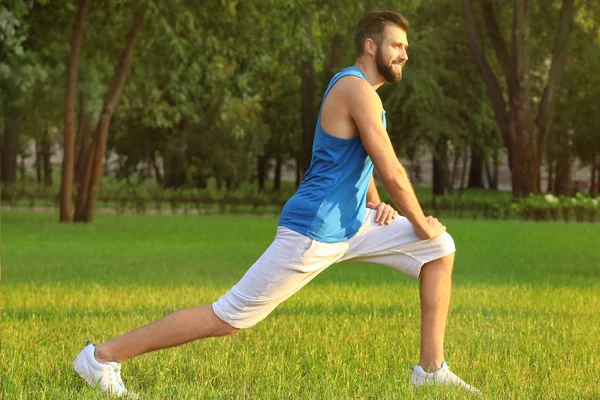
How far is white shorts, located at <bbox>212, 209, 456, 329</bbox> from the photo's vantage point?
5578mm

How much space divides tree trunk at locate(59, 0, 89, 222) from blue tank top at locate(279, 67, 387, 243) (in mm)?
24938

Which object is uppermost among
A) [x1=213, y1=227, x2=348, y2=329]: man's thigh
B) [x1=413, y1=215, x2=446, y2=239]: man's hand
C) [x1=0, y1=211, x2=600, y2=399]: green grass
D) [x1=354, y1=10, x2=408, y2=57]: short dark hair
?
[x1=354, y1=10, x2=408, y2=57]: short dark hair

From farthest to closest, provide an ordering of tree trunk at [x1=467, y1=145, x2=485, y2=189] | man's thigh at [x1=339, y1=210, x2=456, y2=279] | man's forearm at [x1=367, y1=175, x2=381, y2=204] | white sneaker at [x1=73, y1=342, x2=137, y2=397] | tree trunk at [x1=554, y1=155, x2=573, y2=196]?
tree trunk at [x1=467, y1=145, x2=485, y2=189], tree trunk at [x1=554, y1=155, x2=573, y2=196], man's forearm at [x1=367, y1=175, x2=381, y2=204], man's thigh at [x1=339, y1=210, x2=456, y2=279], white sneaker at [x1=73, y1=342, x2=137, y2=397]

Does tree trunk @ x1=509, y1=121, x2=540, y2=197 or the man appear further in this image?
tree trunk @ x1=509, y1=121, x2=540, y2=197

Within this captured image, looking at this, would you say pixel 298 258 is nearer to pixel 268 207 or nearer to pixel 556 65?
pixel 556 65

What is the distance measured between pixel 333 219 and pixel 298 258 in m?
0.26

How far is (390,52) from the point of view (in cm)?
→ 564

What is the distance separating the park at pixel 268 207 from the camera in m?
7.14

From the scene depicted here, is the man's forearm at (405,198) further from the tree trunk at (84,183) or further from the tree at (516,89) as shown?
the tree at (516,89)

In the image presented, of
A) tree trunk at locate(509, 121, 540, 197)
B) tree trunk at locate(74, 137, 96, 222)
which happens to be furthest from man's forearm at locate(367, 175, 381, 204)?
tree trunk at locate(509, 121, 540, 197)

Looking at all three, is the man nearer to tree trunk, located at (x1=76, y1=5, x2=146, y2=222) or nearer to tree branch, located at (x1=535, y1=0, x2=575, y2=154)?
tree trunk, located at (x1=76, y1=5, x2=146, y2=222)

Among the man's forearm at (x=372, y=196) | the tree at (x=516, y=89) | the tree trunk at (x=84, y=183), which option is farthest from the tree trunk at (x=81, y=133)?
the man's forearm at (x=372, y=196)

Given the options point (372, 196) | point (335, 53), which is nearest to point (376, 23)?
point (372, 196)

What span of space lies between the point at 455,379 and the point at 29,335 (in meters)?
4.02
